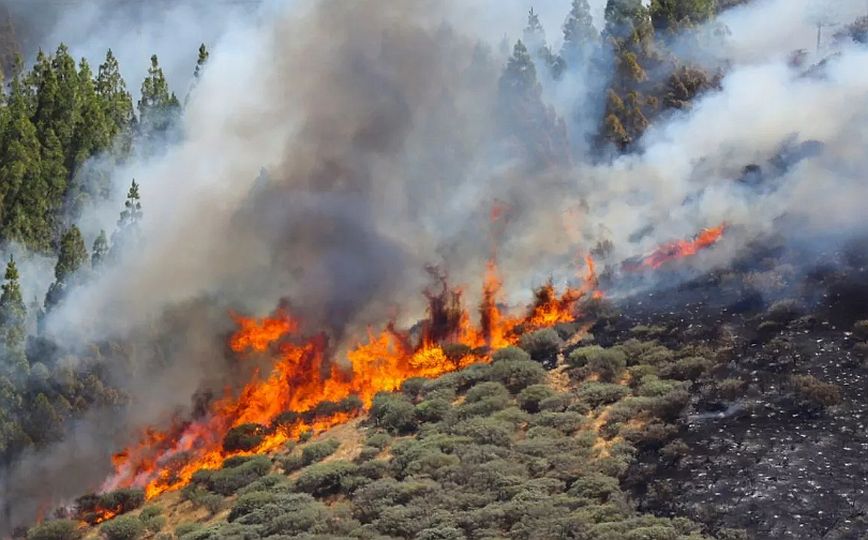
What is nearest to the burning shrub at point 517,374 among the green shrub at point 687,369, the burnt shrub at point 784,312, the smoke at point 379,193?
the green shrub at point 687,369

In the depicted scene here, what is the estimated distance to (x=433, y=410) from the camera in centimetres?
3997

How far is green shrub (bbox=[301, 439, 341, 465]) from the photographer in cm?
3902

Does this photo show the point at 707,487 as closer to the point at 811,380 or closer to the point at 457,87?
the point at 811,380

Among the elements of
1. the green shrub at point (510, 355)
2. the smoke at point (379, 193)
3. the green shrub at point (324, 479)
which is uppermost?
the smoke at point (379, 193)

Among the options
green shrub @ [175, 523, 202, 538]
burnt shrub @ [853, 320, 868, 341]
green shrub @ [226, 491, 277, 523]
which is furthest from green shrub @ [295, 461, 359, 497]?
burnt shrub @ [853, 320, 868, 341]

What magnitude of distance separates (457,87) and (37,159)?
19.9m

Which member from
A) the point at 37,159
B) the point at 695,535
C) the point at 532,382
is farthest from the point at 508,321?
the point at 37,159

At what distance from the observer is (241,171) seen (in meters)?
48.5

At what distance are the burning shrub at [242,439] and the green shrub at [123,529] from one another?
14.5ft

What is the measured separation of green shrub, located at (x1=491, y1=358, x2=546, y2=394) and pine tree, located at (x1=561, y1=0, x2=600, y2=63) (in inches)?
925

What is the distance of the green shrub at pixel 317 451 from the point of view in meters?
39.0

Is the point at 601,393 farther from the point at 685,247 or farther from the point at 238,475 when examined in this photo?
the point at 238,475

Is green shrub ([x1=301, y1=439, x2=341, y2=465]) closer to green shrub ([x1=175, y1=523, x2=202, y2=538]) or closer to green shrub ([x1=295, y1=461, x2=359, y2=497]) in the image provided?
green shrub ([x1=295, y1=461, x2=359, y2=497])

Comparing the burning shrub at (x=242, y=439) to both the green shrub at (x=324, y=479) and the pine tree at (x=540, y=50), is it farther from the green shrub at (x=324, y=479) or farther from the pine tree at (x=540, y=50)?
the pine tree at (x=540, y=50)
